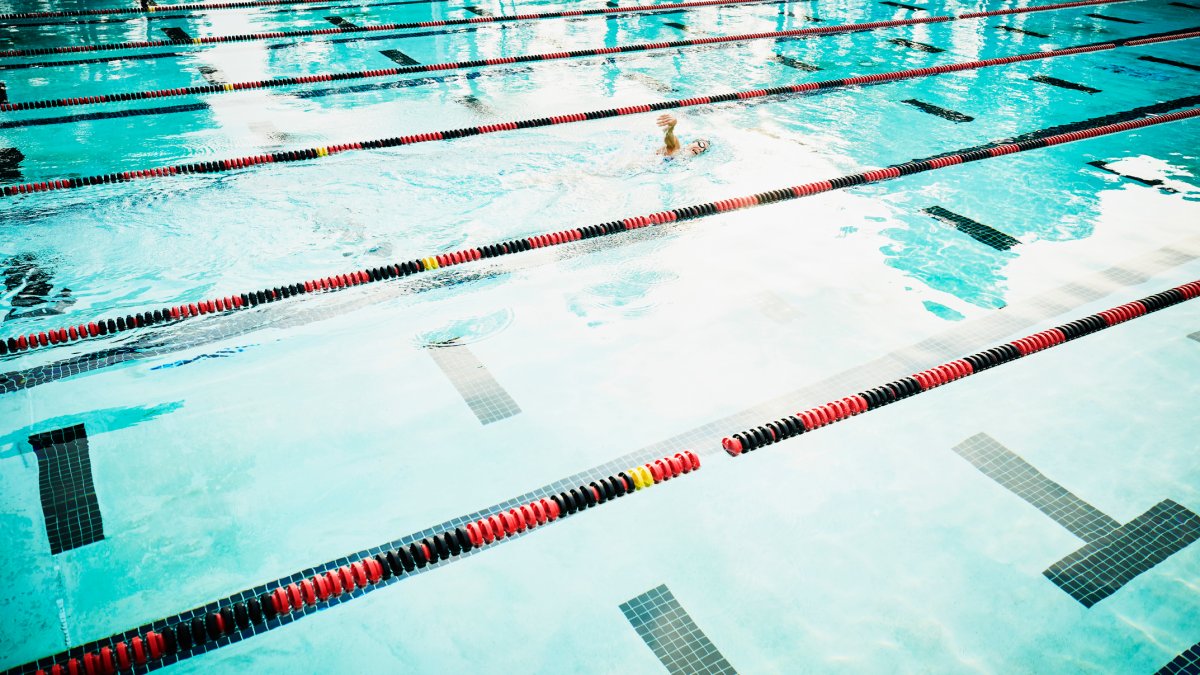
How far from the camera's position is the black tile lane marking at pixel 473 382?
3.62 metres

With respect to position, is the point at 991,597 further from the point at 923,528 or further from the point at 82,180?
the point at 82,180

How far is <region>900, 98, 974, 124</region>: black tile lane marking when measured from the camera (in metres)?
7.59

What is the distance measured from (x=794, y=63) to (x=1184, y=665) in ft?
27.7

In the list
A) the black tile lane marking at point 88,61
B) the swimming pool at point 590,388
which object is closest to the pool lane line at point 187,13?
the black tile lane marking at point 88,61

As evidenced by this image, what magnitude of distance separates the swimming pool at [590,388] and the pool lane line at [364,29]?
2.42m

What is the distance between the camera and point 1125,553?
286cm

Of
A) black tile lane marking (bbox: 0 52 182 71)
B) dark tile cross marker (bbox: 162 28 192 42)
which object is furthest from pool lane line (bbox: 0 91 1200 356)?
dark tile cross marker (bbox: 162 28 192 42)

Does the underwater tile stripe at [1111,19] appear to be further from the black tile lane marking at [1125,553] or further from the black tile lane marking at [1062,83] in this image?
the black tile lane marking at [1125,553]

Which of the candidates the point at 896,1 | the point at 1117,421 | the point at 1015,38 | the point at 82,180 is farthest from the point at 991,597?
the point at 896,1

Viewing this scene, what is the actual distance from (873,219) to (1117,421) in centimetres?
247

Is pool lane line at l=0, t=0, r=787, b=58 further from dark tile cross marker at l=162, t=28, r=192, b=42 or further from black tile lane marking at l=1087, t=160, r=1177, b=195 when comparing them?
black tile lane marking at l=1087, t=160, r=1177, b=195

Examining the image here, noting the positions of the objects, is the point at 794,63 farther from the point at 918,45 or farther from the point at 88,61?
the point at 88,61

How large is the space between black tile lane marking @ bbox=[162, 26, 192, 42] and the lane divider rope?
1.36 metres

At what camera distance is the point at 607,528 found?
3006mm
